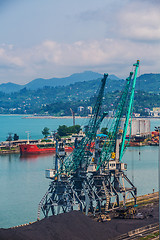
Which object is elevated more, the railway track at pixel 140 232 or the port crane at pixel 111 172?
the port crane at pixel 111 172

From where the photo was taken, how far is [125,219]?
29.9 m

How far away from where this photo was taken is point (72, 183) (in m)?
33.6

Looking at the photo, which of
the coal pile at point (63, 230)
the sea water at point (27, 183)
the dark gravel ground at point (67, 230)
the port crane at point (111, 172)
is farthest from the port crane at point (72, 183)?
the coal pile at point (63, 230)

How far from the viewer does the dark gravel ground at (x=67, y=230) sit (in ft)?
74.4

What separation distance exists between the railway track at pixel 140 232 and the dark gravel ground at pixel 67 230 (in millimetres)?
466

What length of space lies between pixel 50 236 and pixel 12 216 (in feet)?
33.8

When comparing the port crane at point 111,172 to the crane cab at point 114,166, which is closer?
the port crane at point 111,172

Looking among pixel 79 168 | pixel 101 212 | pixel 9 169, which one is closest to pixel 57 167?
pixel 79 168

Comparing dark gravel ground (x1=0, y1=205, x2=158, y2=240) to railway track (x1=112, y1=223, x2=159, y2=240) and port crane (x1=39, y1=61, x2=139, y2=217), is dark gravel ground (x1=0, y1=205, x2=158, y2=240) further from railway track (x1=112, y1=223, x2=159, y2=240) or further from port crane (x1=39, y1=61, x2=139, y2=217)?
port crane (x1=39, y1=61, x2=139, y2=217)

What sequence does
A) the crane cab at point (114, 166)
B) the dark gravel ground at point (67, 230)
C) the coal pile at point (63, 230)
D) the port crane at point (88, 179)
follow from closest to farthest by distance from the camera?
the coal pile at point (63, 230) < the dark gravel ground at point (67, 230) < the port crane at point (88, 179) < the crane cab at point (114, 166)

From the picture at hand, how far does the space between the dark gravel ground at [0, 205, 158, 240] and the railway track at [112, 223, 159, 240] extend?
0.47 meters

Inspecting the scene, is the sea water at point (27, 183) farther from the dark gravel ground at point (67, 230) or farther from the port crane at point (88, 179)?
the dark gravel ground at point (67, 230)

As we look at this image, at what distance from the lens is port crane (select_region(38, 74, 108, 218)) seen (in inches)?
1232

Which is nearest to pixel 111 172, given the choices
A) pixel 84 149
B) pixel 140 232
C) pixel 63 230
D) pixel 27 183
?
pixel 84 149
